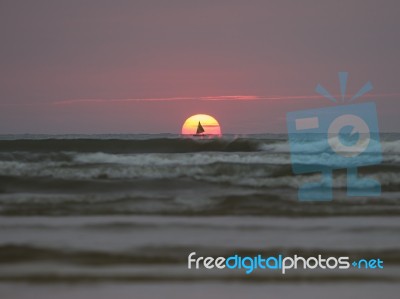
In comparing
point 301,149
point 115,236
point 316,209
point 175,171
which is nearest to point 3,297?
point 115,236

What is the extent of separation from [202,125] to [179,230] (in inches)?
672

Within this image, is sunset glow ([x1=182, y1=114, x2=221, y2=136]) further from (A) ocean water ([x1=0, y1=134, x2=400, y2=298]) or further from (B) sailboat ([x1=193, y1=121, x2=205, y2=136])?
(A) ocean water ([x1=0, y1=134, x2=400, y2=298])

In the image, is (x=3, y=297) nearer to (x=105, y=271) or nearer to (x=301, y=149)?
(x=105, y=271)

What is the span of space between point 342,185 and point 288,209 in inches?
124

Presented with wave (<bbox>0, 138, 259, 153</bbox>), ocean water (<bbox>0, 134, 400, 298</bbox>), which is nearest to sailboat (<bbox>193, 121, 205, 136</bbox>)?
wave (<bbox>0, 138, 259, 153</bbox>)

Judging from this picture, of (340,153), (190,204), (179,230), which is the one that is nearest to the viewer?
(179,230)

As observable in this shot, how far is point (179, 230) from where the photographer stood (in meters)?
6.27

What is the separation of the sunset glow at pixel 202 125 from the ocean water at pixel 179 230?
33.5 ft

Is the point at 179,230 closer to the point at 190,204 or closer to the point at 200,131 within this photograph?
the point at 190,204

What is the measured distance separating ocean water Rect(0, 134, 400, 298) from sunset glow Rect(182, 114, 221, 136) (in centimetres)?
1020

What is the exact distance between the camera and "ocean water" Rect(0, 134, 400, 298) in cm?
438

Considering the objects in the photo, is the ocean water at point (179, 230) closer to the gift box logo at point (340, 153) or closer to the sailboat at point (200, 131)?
the gift box logo at point (340, 153)

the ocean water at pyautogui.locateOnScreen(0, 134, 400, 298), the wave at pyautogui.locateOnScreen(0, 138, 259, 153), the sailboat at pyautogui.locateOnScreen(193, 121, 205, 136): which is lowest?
the ocean water at pyautogui.locateOnScreen(0, 134, 400, 298)

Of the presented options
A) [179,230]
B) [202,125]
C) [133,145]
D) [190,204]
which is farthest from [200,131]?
[179,230]
